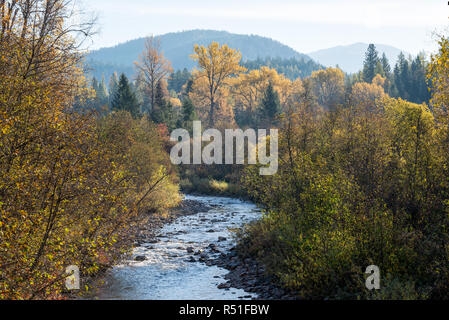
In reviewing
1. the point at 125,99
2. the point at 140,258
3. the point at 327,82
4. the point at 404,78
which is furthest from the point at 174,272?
the point at 404,78

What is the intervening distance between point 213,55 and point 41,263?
174ft

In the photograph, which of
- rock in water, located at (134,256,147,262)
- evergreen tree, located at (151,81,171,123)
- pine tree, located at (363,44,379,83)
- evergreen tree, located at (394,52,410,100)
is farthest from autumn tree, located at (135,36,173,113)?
pine tree, located at (363,44,379,83)

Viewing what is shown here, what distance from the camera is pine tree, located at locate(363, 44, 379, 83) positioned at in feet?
332

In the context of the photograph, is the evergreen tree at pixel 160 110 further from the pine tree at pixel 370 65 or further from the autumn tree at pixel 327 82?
the pine tree at pixel 370 65

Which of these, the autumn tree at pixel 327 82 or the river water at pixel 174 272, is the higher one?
the autumn tree at pixel 327 82

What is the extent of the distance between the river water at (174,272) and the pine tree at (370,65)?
87937 mm

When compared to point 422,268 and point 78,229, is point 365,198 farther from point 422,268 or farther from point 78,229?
point 78,229

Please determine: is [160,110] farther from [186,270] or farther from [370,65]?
[370,65]

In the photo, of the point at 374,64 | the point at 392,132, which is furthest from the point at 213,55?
the point at 374,64

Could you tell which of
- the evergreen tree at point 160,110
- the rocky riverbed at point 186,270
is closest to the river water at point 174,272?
the rocky riverbed at point 186,270

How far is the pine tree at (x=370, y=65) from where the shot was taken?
332 ft

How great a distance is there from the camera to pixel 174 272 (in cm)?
1611
